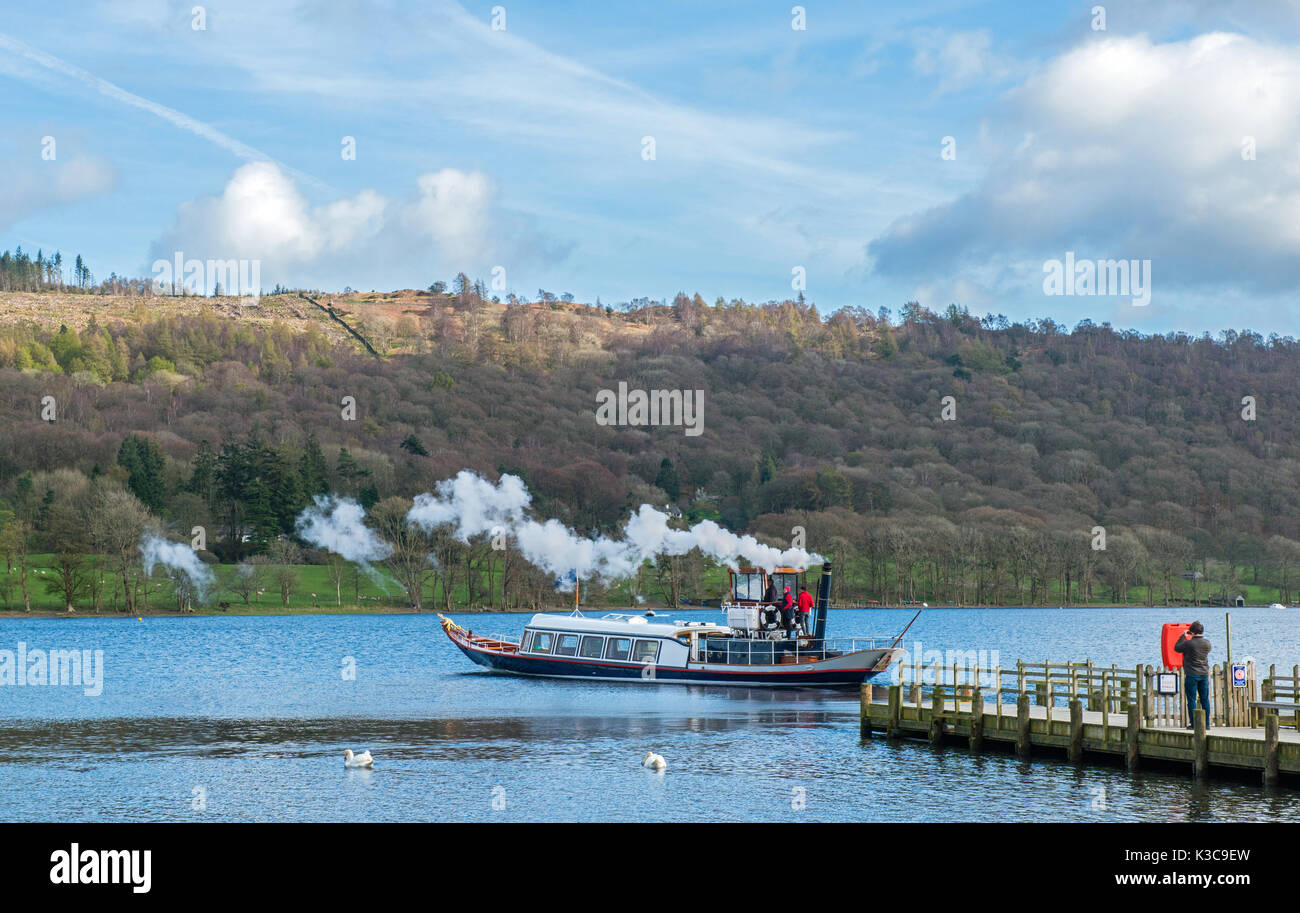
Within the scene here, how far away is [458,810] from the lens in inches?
1373

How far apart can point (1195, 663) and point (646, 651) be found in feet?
138

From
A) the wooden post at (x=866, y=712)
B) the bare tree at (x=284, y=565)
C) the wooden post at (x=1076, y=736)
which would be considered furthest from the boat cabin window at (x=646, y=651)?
the bare tree at (x=284, y=565)

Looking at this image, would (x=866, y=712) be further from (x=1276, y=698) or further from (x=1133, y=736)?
(x=1276, y=698)

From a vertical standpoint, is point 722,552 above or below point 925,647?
above

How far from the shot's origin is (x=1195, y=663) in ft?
115

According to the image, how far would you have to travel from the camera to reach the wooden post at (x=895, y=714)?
4656cm

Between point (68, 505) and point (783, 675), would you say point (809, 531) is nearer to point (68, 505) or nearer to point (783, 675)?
point (68, 505)

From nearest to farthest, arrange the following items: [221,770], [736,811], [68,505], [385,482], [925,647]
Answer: [736,811]
[221,770]
[925,647]
[68,505]
[385,482]

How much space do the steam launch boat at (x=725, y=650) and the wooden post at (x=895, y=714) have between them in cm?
1965

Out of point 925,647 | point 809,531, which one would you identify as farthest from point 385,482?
point 925,647

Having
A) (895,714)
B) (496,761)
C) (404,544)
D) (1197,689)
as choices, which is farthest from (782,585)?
(404,544)

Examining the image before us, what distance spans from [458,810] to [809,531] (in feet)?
518

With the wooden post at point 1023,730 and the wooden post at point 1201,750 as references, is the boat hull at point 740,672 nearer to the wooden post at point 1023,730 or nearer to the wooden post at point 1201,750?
the wooden post at point 1023,730

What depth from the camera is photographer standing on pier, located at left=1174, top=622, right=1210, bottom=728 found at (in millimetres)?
35062
